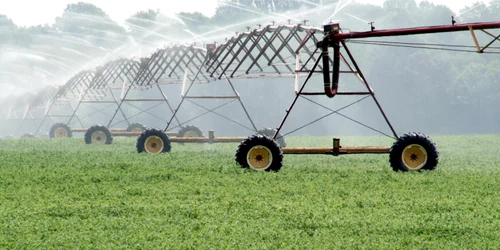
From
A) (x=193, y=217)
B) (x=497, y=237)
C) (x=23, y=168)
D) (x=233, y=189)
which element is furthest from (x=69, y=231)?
(x=23, y=168)

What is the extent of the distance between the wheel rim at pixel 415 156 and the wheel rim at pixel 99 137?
16637mm

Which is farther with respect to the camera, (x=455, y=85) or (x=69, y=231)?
(x=455, y=85)

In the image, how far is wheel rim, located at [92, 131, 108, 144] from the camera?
29.5 m

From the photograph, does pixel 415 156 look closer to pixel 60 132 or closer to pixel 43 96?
pixel 60 132

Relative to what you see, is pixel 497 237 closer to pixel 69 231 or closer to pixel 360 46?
pixel 69 231

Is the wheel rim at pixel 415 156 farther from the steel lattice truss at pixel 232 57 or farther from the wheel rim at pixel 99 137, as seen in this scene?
the wheel rim at pixel 99 137

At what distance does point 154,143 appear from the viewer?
860 inches

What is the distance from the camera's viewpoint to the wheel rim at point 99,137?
29.5 meters

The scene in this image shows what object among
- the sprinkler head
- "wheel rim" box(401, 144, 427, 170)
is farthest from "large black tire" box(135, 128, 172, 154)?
"wheel rim" box(401, 144, 427, 170)

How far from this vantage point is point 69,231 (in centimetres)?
895

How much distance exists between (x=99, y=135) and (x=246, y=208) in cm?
2010

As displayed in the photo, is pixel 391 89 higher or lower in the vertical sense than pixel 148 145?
higher

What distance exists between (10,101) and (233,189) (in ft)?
182

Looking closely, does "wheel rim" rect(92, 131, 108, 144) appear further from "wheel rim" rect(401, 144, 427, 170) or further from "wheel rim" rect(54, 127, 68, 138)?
"wheel rim" rect(401, 144, 427, 170)
